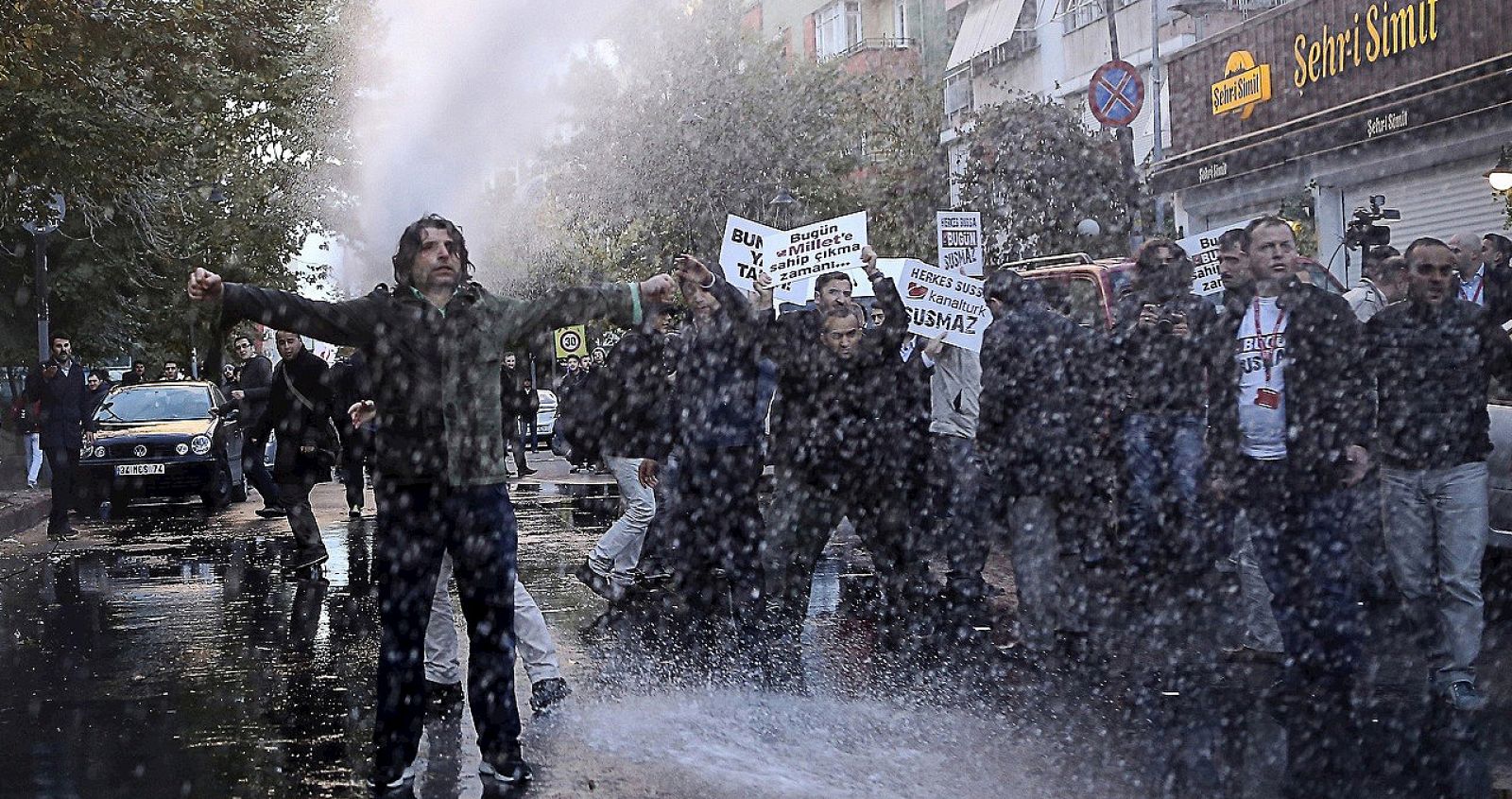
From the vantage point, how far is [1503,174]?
16.8m

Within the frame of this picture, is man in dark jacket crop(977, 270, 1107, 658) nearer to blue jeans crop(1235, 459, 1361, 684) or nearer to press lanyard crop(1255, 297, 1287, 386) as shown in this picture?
press lanyard crop(1255, 297, 1287, 386)

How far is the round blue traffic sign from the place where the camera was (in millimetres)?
20484

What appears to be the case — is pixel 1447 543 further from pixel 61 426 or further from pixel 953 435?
pixel 61 426

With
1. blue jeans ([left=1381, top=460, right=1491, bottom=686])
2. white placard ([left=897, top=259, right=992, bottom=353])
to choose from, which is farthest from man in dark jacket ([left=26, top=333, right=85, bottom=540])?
blue jeans ([left=1381, top=460, right=1491, bottom=686])

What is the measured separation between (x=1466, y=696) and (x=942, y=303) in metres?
4.50

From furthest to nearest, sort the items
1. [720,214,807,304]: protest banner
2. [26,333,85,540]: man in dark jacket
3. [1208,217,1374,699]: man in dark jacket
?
1. [26,333,85,540]: man in dark jacket
2. [720,214,807,304]: protest banner
3. [1208,217,1374,699]: man in dark jacket

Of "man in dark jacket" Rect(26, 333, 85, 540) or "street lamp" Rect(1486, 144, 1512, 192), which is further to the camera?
"street lamp" Rect(1486, 144, 1512, 192)

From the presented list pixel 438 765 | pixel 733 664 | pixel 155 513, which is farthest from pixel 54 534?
pixel 438 765

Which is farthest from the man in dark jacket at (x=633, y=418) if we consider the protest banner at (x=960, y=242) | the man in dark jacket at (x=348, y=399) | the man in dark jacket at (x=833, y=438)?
the protest banner at (x=960, y=242)

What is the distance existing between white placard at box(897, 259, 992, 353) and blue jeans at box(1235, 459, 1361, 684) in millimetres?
3504

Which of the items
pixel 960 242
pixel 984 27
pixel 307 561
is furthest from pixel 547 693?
pixel 984 27

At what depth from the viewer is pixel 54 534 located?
1597 centimetres

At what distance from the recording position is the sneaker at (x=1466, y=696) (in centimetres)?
653

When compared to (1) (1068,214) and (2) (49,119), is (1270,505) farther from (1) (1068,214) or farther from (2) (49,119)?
(1) (1068,214)
